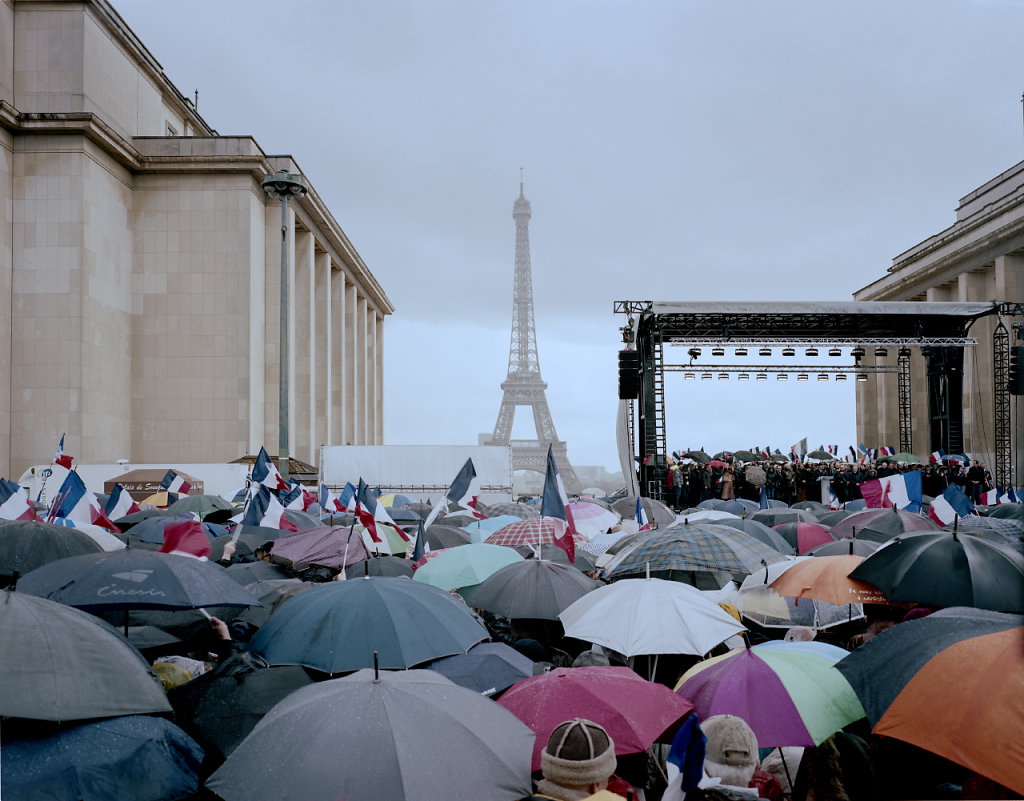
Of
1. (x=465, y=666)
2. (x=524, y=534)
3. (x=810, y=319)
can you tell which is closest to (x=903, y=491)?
(x=524, y=534)

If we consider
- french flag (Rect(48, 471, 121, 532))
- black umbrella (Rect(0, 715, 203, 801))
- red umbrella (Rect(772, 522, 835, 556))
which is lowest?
black umbrella (Rect(0, 715, 203, 801))

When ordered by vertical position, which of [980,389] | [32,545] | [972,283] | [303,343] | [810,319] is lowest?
[32,545]

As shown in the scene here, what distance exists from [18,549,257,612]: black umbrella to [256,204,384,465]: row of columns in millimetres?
34879

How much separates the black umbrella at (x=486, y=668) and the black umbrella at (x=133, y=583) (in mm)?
1603

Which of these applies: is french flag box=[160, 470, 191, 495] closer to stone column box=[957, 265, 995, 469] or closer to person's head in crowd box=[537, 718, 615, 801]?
person's head in crowd box=[537, 718, 615, 801]

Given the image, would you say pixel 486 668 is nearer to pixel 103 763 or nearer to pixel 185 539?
pixel 103 763

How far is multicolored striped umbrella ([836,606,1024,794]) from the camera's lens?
421 centimetres

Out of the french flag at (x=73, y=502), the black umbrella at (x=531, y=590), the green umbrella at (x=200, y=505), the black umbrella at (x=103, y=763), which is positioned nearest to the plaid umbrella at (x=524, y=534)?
the black umbrella at (x=531, y=590)

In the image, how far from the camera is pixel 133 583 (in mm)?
6738

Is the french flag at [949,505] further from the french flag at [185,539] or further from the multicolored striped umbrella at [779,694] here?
the french flag at [185,539]

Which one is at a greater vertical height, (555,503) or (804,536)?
(555,503)

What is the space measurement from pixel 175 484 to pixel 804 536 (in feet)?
59.7

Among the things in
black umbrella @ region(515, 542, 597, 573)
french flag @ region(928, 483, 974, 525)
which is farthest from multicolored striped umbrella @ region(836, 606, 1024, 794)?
french flag @ region(928, 483, 974, 525)

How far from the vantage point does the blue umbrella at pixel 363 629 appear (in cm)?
653
